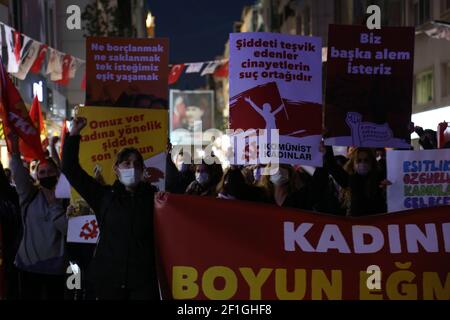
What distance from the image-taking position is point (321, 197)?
7.41 meters

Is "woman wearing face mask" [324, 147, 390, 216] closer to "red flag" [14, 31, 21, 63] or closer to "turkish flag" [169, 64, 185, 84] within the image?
"red flag" [14, 31, 21, 63]

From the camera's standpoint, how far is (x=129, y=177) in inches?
220

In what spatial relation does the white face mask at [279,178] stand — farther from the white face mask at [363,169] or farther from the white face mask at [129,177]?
the white face mask at [129,177]

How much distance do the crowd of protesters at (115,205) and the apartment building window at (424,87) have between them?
650 inches

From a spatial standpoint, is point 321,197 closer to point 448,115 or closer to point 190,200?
point 190,200

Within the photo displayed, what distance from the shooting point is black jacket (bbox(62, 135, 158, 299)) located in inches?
212

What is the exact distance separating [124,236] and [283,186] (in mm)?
2606

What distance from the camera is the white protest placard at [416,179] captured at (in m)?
7.11

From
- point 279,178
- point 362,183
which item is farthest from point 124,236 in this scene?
point 362,183

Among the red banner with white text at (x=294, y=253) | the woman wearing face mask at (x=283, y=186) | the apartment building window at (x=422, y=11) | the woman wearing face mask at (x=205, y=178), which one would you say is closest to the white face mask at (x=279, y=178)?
the woman wearing face mask at (x=283, y=186)

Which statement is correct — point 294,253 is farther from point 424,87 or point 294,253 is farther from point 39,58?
point 424,87
